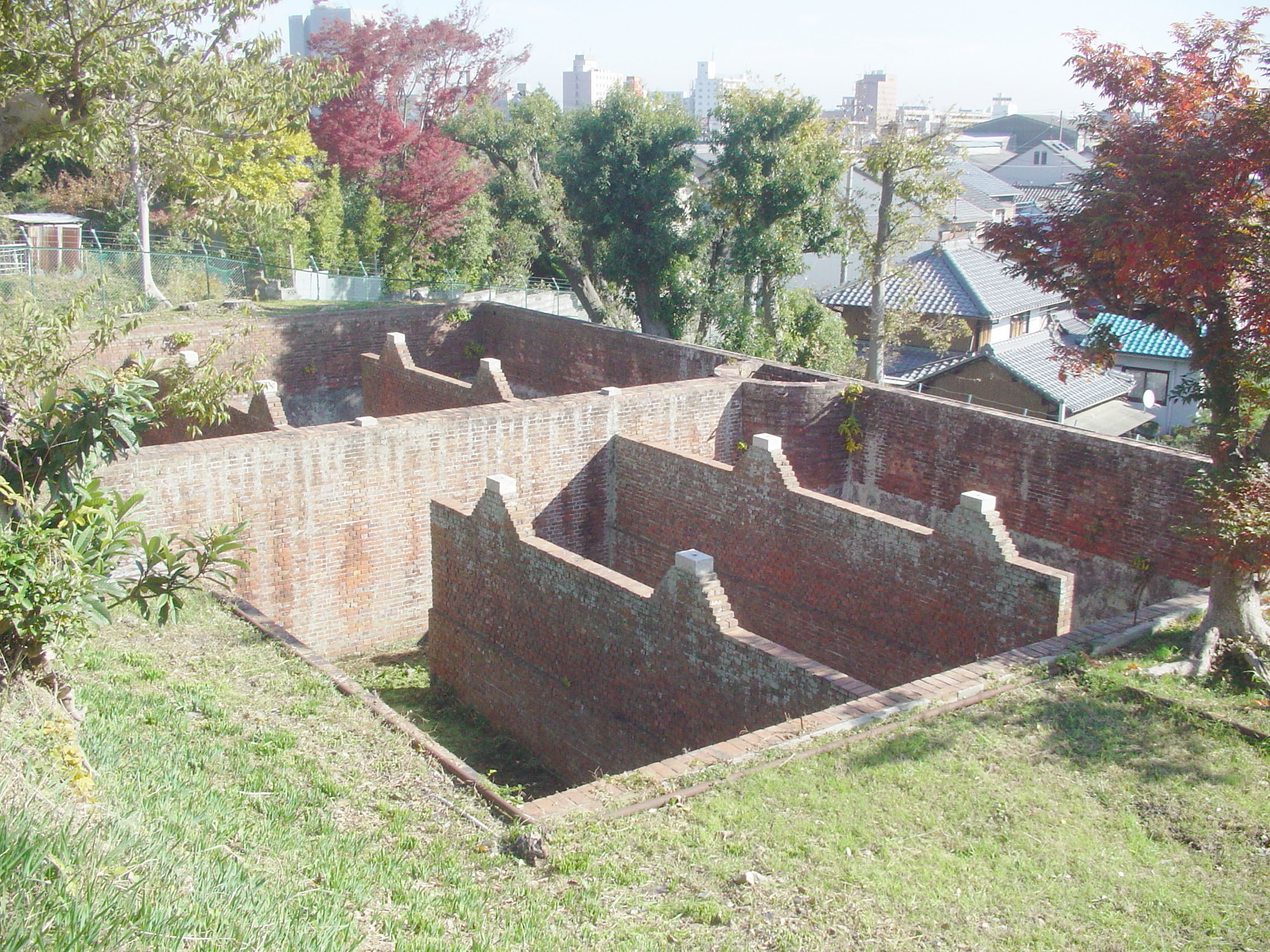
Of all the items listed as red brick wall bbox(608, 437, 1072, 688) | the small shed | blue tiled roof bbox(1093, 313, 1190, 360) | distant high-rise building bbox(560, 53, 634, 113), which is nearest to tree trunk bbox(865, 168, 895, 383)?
blue tiled roof bbox(1093, 313, 1190, 360)

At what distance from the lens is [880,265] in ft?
79.6

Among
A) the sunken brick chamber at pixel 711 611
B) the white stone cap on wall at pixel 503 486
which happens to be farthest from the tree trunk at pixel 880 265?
the white stone cap on wall at pixel 503 486

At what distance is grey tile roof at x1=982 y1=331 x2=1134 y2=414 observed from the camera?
25.9m

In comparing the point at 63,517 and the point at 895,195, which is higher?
the point at 895,195

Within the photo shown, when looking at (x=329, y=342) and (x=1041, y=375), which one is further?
(x=1041, y=375)

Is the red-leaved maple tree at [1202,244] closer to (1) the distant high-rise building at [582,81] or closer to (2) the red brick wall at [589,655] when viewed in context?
(2) the red brick wall at [589,655]

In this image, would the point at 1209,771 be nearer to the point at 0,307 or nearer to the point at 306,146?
the point at 0,307

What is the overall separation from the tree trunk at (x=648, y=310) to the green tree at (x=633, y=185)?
93 millimetres

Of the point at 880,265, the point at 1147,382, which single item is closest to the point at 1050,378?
the point at 880,265

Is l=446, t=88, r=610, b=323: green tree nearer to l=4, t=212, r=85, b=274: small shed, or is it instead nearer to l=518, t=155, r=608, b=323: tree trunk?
l=518, t=155, r=608, b=323: tree trunk

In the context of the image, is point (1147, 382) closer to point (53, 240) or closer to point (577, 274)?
point (577, 274)

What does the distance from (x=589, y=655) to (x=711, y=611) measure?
1.72m

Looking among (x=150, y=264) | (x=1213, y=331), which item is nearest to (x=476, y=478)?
(x=1213, y=331)

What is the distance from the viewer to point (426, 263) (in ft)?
102
